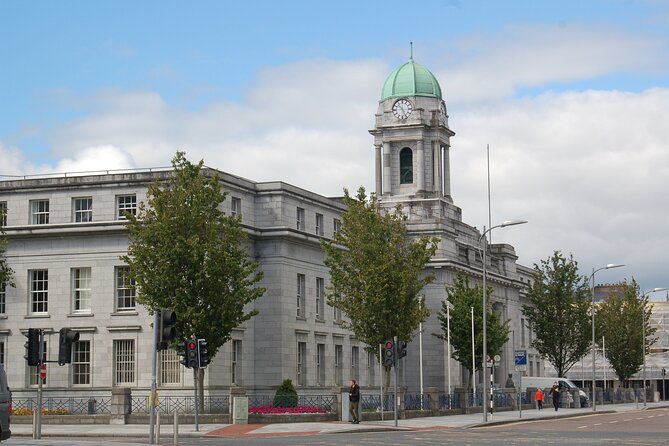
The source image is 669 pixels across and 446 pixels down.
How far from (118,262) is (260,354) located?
10159mm

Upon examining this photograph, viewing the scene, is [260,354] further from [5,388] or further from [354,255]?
[5,388]

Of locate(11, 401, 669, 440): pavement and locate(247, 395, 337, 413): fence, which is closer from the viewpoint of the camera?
locate(11, 401, 669, 440): pavement

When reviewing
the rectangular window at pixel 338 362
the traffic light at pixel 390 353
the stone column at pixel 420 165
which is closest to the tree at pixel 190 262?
the traffic light at pixel 390 353

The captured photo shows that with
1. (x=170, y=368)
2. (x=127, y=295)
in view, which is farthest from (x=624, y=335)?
(x=127, y=295)

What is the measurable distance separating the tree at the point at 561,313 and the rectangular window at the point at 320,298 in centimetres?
2959

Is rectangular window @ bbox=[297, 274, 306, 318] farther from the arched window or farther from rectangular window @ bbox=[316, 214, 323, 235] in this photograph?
the arched window

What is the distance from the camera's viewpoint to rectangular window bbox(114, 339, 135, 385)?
64875 millimetres

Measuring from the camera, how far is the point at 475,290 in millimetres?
83750

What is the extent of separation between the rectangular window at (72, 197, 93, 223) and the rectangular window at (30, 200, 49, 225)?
5.69ft

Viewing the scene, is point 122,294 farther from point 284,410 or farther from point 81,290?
point 284,410

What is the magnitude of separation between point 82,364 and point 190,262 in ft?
46.5

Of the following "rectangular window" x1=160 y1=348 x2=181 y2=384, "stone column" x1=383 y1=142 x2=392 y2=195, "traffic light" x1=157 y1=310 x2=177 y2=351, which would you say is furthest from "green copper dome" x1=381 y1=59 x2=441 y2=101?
"traffic light" x1=157 y1=310 x2=177 y2=351

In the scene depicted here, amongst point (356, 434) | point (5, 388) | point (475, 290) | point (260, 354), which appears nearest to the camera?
point (5, 388)

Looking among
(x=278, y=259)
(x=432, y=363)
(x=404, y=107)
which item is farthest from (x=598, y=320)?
(x=278, y=259)
